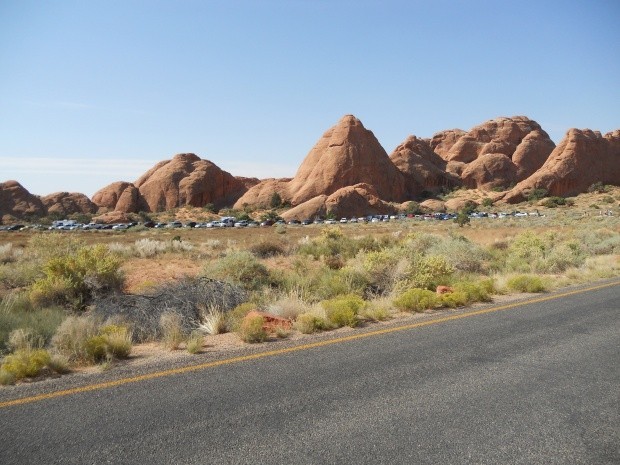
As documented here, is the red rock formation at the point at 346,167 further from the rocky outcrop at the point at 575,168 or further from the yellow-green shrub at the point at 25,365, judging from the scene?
the yellow-green shrub at the point at 25,365

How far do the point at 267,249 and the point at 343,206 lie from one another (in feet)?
178

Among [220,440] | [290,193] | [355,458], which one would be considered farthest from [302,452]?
[290,193]

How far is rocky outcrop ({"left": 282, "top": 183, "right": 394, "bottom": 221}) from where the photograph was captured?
248 ft

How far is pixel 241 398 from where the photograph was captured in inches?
185

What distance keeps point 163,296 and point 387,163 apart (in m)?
87.7

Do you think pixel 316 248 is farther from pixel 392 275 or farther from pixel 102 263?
pixel 102 263

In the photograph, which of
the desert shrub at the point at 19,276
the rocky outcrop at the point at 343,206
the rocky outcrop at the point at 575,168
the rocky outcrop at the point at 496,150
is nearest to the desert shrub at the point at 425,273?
the desert shrub at the point at 19,276

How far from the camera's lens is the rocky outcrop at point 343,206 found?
7569cm

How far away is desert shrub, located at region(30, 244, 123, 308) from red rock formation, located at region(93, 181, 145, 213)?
84861 millimetres

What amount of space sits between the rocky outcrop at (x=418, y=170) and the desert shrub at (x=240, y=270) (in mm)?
85950

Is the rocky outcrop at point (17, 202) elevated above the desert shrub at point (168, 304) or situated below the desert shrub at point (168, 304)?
above

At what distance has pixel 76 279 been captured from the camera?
12227 millimetres

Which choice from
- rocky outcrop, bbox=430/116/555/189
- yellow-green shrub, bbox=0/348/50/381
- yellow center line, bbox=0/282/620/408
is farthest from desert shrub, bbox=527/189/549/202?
yellow-green shrub, bbox=0/348/50/381

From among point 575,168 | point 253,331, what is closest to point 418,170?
point 575,168
